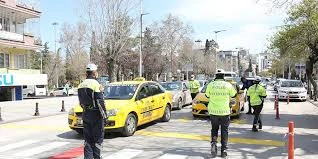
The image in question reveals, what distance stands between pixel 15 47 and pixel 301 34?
2458cm

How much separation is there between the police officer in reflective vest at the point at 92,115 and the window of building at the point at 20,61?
3477cm

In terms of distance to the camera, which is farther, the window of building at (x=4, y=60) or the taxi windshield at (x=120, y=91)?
the window of building at (x=4, y=60)

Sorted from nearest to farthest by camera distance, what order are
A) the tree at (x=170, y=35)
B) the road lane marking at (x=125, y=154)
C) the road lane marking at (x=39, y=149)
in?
the road lane marking at (x=125, y=154) → the road lane marking at (x=39, y=149) → the tree at (x=170, y=35)

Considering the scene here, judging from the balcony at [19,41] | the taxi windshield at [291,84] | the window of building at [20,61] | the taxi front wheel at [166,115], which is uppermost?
the balcony at [19,41]

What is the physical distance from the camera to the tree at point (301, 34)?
27875 millimetres

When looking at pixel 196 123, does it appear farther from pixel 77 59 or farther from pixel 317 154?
pixel 77 59

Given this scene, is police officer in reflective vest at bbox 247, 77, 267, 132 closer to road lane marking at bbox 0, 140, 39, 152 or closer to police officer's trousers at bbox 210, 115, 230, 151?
police officer's trousers at bbox 210, 115, 230, 151

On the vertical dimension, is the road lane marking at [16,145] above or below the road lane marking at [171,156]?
below

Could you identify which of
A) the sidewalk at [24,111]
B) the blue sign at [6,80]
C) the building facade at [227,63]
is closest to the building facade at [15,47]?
the blue sign at [6,80]

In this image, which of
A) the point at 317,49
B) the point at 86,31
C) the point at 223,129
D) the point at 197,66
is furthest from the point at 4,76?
the point at 197,66

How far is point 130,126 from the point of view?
12102mm

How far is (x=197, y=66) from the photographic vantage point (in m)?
90.3

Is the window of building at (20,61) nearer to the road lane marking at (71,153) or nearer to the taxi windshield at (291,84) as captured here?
the taxi windshield at (291,84)

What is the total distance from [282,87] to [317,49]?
11.6ft
